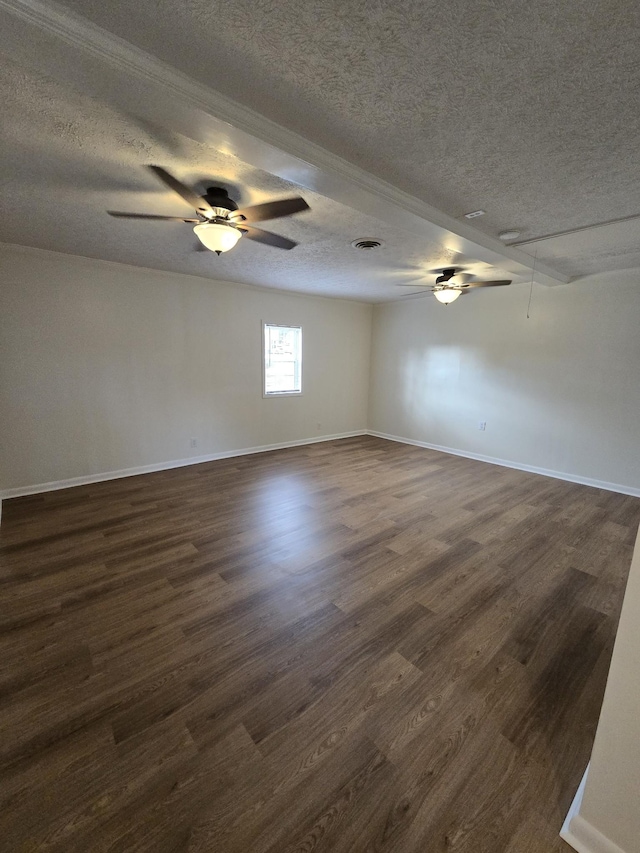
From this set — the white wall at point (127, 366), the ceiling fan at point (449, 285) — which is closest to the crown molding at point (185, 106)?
the ceiling fan at point (449, 285)

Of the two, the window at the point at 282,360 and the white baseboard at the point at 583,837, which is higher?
the window at the point at 282,360

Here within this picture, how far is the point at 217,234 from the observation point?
7.21 feet

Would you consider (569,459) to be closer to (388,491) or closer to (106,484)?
(388,491)

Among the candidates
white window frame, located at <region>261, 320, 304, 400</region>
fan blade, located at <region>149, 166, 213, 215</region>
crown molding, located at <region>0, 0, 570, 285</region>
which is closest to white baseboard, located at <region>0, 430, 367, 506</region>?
white window frame, located at <region>261, 320, 304, 400</region>

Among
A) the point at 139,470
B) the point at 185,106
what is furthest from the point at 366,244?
the point at 139,470

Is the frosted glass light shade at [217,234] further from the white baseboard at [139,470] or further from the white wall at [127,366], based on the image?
the white baseboard at [139,470]

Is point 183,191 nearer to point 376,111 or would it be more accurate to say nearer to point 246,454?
point 376,111

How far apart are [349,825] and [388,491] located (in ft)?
9.90

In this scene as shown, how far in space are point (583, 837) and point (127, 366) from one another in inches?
193

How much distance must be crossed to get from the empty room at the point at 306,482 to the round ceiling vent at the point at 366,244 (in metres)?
0.06

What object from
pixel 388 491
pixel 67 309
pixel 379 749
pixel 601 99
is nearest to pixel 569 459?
pixel 388 491

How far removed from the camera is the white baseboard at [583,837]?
1007 millimetres

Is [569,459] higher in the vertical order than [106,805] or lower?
higher

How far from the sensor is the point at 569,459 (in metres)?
4.52
